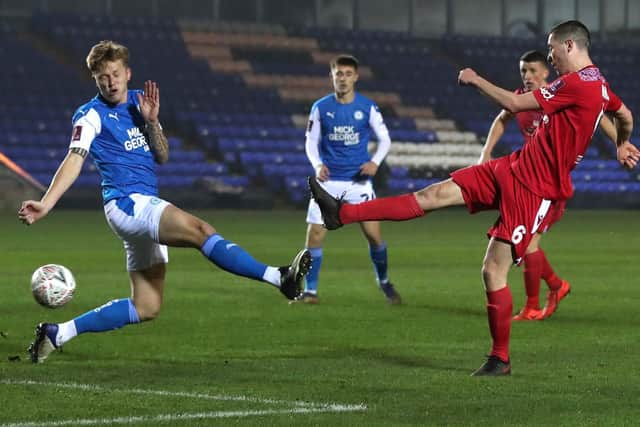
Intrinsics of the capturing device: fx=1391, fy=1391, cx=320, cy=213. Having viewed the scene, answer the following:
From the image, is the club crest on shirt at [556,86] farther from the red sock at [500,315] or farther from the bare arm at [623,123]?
the red sock at [500,315]

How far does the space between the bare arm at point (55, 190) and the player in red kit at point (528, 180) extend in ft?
5.62

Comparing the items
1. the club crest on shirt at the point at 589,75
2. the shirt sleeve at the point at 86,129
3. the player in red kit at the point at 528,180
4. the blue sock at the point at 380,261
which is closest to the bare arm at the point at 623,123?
the player in red kit at the point at 528,180

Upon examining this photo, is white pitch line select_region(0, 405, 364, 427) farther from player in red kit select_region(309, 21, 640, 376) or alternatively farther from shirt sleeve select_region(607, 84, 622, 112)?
shirt sleeve select_region(607, 84, 622, 112)

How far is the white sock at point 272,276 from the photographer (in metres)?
7.89

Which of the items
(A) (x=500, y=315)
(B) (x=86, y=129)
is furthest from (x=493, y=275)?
(B) (x=86, y=129)

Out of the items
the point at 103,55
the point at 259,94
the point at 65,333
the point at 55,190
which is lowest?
the point at 259,94

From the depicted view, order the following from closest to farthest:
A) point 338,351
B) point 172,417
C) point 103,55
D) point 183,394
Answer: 1. point 172,417
2. point 183,394
3. point 103,55
4. point 338,351

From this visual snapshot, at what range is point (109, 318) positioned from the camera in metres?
8.73

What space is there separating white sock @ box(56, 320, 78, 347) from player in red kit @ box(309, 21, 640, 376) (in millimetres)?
1934

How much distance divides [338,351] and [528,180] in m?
1.94

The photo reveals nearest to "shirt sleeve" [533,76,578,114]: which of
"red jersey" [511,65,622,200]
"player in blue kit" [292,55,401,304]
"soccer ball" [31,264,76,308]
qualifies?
"red jersey" [511,65,622,200]

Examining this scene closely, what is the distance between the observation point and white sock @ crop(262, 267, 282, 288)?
Result: 7887 mm

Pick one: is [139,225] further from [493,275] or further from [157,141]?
[493,275]

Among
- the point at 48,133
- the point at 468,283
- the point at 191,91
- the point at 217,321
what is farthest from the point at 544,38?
the point at 217,321
